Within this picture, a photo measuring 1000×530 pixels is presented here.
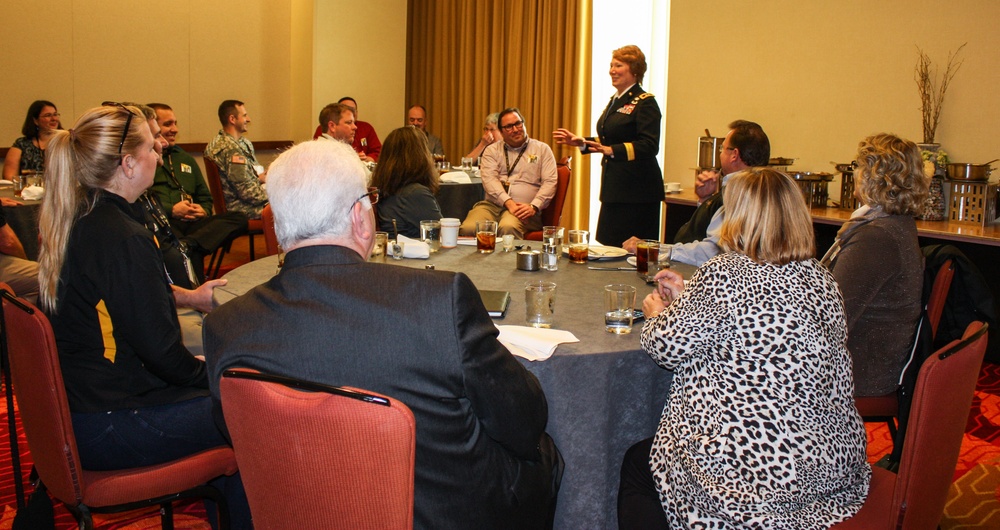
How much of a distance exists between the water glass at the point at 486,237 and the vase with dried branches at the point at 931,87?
332 cm

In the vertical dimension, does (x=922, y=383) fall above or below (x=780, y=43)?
below

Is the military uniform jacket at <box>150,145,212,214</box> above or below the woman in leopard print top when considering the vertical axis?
above

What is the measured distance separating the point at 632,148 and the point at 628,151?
34mm

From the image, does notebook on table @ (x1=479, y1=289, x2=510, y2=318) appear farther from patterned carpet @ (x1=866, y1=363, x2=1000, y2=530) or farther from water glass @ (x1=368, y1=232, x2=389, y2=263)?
patterned carpet @ (x1=866, y1=363, x2=1000, y2=530)

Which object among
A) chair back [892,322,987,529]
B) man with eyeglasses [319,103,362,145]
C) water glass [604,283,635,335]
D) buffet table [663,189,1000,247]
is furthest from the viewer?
man with eyeglasses [319,103,362,145]

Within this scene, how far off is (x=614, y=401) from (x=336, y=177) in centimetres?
102

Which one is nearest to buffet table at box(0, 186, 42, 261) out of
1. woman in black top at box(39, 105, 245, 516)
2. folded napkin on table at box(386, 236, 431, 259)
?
folded napkin on table at box(386, 236, 431, 259)

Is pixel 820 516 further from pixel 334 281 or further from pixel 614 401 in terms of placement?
pixel 334 281

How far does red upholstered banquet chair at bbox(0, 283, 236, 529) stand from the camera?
5.90 feet

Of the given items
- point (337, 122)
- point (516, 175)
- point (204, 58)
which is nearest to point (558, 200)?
point (516, 175)

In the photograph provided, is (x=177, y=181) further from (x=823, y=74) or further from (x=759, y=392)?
(x=759, y=392)

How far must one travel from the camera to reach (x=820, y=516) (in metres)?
1.78

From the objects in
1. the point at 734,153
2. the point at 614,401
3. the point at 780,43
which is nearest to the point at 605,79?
the point at 780,43

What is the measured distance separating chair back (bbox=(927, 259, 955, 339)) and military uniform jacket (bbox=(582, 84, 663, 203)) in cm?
276
